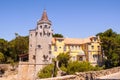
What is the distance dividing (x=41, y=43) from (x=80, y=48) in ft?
34.2

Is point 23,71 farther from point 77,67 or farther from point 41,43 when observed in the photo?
point 77,67

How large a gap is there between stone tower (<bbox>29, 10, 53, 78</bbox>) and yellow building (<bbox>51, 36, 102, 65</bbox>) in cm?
297

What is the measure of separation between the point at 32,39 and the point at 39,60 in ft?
18.0

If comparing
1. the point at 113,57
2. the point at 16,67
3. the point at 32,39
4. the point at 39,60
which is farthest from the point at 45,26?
the point at 113,57

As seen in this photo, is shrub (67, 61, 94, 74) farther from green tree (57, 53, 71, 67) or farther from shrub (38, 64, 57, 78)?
green tree (57, 53, 71, 67)

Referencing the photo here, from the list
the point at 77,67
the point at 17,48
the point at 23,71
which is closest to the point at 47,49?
the point at 23,71

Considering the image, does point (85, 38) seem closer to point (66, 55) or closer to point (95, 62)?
point (95, 62)

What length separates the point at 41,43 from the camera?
162ft

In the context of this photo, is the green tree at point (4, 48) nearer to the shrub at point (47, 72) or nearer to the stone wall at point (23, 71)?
the stone wall at point (23, 71)

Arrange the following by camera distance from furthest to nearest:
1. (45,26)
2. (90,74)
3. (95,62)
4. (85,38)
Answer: (85,38) < (95,62) < (45,26) < (90,74)

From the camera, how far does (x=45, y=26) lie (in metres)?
49.7

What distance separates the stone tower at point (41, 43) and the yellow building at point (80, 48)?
117 inches

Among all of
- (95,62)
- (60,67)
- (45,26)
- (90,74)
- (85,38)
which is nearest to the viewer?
(90,74)

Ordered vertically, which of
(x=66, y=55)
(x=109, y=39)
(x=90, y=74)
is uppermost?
(x=109, y=39)
